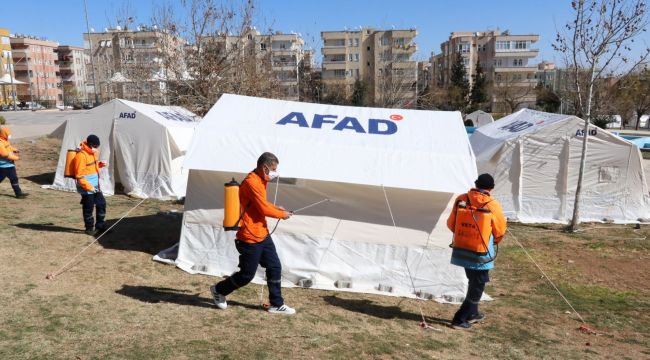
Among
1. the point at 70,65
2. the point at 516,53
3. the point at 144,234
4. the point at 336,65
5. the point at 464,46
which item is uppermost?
the point at 70,65

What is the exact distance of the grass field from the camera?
14.8 feet

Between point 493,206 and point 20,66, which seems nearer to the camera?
point 493,206

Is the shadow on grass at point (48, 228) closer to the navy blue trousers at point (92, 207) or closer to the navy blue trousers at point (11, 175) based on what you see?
the navy blue trousers at point (92, 207)

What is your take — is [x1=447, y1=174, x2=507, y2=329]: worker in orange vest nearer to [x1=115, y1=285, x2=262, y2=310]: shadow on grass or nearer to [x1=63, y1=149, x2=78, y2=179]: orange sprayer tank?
[x1=115, y1=285, x2=262, y2=310]: shadow on grass

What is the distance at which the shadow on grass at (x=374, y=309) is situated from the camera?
5797 millimetres

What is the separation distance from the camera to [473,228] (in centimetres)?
519

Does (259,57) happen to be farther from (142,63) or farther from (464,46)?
(464,46)

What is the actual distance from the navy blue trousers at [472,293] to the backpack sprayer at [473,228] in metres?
0.23

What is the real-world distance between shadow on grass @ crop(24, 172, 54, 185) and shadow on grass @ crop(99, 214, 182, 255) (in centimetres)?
565

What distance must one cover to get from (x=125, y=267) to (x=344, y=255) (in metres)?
3.02

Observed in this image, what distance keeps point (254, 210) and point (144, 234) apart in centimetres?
413

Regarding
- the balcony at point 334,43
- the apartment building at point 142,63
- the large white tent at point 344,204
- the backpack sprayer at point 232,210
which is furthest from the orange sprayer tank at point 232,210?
the balcony at point 334,43

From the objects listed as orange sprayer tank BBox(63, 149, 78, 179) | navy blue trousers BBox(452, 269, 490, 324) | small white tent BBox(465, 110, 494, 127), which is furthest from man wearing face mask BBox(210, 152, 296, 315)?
small white tent BBox(465, 110, 494, 127)

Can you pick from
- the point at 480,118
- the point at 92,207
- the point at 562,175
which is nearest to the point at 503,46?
the point at 480,118
